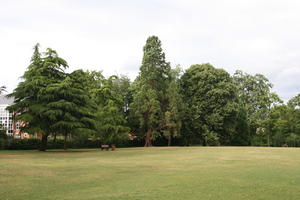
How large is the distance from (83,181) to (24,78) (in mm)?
23961

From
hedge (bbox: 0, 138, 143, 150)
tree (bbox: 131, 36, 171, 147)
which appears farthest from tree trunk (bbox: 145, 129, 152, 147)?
hedge (bbox: 0, 138, 143, 150)

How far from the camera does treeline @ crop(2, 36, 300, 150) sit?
2984cm

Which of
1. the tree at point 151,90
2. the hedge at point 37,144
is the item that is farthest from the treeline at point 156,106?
the hedge at point 37,144

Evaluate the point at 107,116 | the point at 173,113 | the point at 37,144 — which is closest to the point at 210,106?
the point at 173,113

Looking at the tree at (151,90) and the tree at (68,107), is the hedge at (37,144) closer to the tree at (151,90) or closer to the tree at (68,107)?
the tree at (151,90)

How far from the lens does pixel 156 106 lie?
45156 mm

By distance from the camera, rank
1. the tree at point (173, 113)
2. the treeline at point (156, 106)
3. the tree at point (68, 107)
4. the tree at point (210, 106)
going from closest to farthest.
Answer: the tree at point (68, 107)
the treeline at point (156, 106)
the tree at point (173, 113)
the tree at point (210, 106)

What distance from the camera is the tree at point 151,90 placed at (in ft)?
149

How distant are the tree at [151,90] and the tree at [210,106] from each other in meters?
5.73

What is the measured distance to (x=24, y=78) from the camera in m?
31.8

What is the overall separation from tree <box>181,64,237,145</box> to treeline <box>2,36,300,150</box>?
0.55ft

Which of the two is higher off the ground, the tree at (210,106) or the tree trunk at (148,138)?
the tree at (210,106)

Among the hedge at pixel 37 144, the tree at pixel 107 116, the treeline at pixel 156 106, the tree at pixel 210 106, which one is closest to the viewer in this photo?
the treeline at pixel 156 106

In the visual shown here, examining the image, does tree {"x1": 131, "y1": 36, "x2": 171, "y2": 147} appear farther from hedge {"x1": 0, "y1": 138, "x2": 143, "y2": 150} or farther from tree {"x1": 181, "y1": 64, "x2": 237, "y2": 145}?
hedge {"x1": 0, "y1": 138, "x2": 143, "y2": 150}
